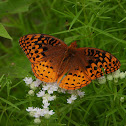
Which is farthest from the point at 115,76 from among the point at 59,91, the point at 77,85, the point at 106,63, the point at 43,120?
the point at 43,120

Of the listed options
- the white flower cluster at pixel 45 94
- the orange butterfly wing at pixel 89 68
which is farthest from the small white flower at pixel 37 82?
the orange butterfly wing at pixel 89 68

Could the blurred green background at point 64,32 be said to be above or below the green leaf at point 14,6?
below

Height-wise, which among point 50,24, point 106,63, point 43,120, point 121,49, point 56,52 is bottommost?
point 43,120

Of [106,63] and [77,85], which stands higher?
[106,63]

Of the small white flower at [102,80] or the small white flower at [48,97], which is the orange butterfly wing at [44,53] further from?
the small white flower at [102,80]

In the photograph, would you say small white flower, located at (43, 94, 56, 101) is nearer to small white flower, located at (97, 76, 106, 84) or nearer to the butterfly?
the butterfly

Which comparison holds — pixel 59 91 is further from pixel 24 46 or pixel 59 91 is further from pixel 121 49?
pixel 121 49

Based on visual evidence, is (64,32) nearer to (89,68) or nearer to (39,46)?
(39,46)
